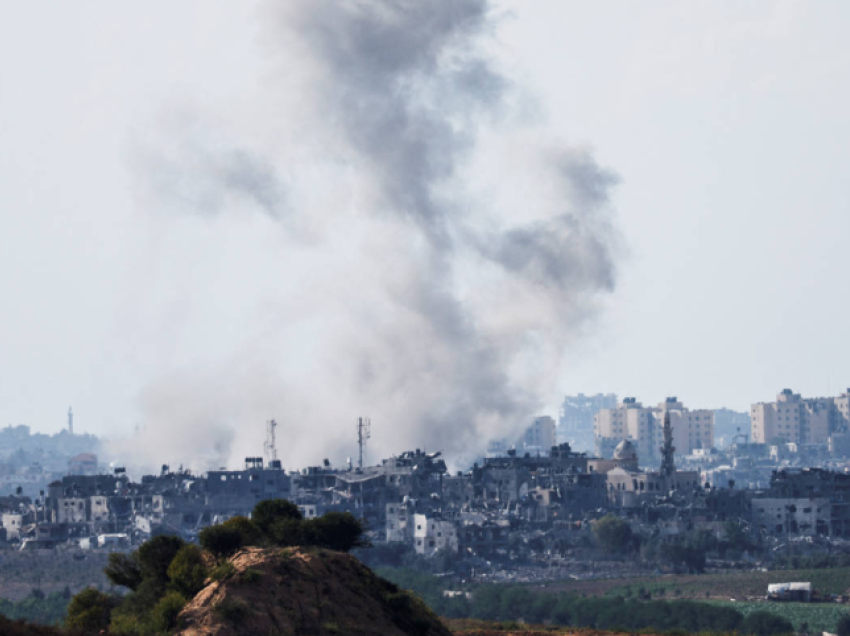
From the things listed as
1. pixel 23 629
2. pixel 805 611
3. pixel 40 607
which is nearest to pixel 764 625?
pixel 805 611

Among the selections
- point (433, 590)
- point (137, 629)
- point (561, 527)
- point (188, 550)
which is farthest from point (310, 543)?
point (561, 527)

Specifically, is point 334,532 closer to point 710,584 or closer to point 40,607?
point 40,607

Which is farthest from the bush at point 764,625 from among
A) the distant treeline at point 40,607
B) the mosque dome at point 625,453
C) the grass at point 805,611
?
the mosque dome at point 625,453

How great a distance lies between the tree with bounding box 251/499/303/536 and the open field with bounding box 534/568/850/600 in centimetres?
6125

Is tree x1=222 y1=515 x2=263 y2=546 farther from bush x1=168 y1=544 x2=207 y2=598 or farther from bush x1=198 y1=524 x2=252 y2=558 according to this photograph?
bush x1=168 y1=544 x2=207 y2=598

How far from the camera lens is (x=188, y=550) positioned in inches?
1722

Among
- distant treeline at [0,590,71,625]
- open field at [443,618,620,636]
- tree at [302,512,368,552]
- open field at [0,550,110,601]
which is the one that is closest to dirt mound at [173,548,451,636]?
tree at [302,512,368,552]

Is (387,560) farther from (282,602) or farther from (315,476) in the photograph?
(282,602)

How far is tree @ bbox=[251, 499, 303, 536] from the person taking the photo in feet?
158

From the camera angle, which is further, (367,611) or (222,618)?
(367,611)

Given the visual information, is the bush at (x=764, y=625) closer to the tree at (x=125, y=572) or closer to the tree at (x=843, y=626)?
the tree at (x=843, y=626)

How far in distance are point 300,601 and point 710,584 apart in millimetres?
76366

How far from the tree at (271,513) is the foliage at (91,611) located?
15.7 feet

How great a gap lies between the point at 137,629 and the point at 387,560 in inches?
3635
